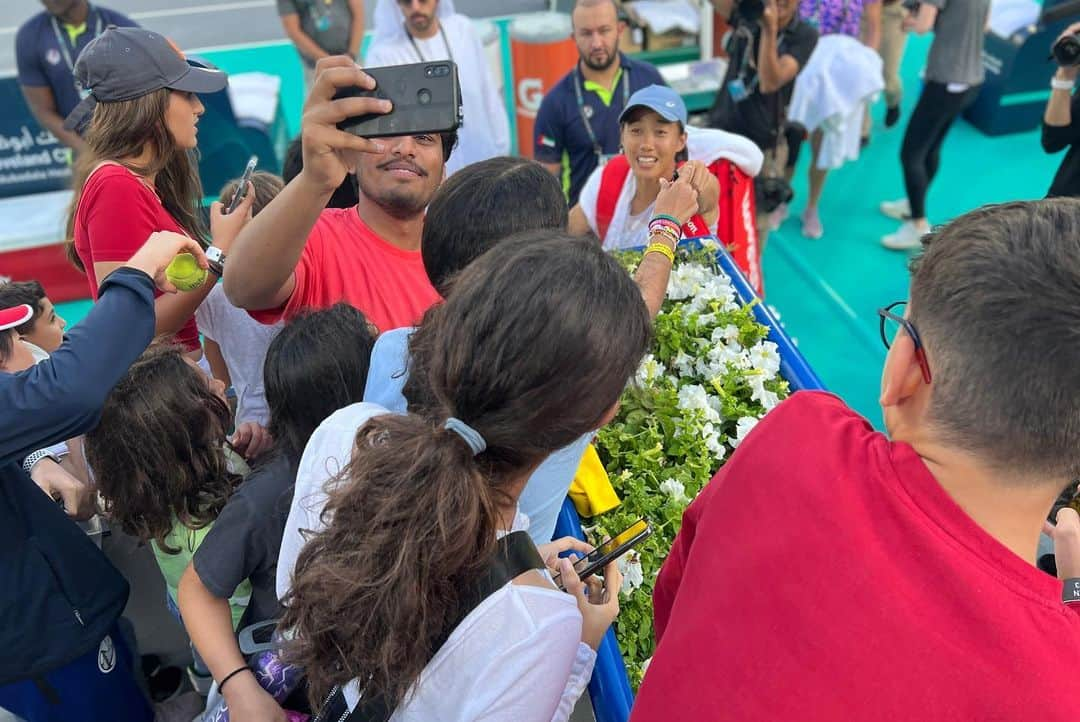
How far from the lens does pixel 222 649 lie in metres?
1.49

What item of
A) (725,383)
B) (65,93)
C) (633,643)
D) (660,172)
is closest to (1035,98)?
(660,172)

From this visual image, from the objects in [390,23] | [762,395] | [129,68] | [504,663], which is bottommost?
[762,395]

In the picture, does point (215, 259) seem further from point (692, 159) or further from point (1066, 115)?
point (1066, 115)

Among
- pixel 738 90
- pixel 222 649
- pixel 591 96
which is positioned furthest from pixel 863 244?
pixel 222 649

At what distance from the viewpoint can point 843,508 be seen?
92 centimetres

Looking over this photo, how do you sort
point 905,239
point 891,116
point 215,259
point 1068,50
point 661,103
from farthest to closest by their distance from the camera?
point 891,116, point 905,239, point 1068,50, point 661,103, point 215,259

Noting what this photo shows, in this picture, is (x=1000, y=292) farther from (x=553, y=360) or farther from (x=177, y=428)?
(x=177, y=428)

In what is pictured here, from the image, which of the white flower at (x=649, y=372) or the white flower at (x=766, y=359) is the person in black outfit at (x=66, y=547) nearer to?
the white flower at (x=649, y=372)

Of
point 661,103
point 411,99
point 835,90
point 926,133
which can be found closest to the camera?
point 411,99

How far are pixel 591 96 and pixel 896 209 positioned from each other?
2.53m

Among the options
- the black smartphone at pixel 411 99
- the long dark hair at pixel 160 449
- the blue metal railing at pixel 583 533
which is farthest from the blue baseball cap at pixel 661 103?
the long dark hair at pixel 160 449

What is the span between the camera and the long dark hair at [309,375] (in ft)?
5.26

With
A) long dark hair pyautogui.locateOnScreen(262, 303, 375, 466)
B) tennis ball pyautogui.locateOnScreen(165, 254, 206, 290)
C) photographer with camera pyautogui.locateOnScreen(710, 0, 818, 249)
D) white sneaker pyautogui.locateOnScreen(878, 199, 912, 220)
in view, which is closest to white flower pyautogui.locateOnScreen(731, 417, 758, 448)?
long dark hair pyautogui.locateOnScreen(262, 303, 375, 466)

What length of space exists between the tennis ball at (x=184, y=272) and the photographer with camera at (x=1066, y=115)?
320 centimetres
